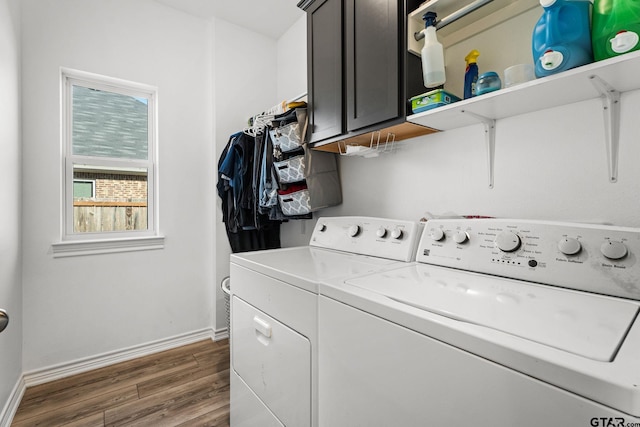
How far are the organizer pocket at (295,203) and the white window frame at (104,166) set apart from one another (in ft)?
3.79

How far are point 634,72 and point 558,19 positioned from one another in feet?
0.83

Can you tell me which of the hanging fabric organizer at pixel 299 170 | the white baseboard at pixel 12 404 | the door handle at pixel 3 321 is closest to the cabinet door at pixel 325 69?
the hanging fabric organizer at pixel 299 170

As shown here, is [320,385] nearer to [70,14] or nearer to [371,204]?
[371,204]

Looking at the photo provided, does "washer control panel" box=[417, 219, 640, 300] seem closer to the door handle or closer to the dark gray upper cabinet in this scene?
the dark gray upper cabinet

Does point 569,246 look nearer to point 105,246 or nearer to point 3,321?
point 3,321

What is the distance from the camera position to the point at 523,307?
67 centimetres

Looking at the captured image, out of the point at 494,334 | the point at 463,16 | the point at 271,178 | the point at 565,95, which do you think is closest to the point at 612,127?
the point at 565,95

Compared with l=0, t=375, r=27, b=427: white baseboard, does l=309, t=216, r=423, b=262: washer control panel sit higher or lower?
higher

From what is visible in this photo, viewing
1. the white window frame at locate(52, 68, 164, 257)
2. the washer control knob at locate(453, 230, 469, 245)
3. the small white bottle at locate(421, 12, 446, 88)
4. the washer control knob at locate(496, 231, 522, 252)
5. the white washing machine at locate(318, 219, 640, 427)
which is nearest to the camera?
the white washing machine at locate(318, 219, 640, 427)

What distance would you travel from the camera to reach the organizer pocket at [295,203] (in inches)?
72.4

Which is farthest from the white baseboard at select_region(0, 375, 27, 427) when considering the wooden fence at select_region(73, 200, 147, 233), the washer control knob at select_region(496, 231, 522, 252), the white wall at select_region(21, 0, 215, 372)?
the washer control knob at select_region(496, 231, 522, 252)

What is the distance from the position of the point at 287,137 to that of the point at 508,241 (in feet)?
4.38

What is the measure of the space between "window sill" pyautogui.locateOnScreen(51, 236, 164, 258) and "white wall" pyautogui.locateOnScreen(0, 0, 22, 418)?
0.21 m

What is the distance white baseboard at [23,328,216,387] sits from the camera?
195 cm
